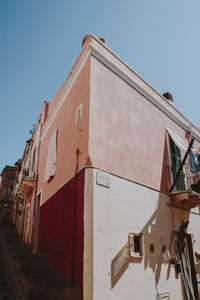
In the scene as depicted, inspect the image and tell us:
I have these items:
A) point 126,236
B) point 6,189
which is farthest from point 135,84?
point 6,189

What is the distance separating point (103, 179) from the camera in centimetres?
554

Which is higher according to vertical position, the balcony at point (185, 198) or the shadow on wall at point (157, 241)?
the balcony at point (185, 198)

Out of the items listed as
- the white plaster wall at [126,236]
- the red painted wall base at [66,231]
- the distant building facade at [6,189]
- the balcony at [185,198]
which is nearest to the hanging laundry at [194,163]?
the balcony at [185,198]

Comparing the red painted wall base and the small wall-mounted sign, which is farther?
the small wall-mounted sign

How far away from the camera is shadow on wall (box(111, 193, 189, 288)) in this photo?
507 centimetres

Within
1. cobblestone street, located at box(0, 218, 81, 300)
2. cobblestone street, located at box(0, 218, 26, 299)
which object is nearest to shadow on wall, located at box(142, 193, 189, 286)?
cobblestone street, located at box(0, 218, 81, 300)

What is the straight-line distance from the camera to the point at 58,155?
825cm

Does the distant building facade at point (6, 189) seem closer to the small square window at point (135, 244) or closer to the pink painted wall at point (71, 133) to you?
the pink painted wall at point (71, 133)

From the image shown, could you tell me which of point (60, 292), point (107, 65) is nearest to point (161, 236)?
point (60, 292)

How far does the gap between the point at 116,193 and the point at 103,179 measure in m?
0.54

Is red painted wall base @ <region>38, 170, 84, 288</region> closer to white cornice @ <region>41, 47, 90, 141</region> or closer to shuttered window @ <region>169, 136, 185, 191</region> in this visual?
white cornice @ <region>41, 47, 90, 141</region>

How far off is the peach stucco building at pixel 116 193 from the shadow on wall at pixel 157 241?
25 mm

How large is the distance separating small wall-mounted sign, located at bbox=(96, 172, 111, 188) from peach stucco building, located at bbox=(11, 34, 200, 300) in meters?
0.03

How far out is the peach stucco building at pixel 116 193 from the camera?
16.6 ft
